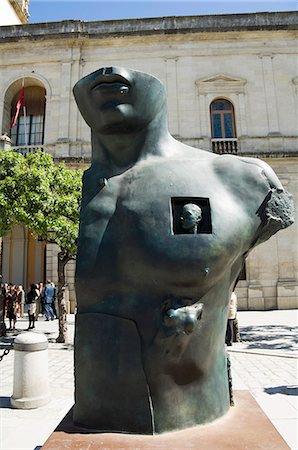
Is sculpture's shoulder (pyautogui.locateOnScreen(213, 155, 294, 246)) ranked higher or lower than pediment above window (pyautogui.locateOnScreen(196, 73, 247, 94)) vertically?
lower

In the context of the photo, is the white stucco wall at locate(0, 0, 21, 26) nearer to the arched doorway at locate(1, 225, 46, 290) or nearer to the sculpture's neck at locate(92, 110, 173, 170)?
the arched doorway at locate(1, 225, 46, 290)

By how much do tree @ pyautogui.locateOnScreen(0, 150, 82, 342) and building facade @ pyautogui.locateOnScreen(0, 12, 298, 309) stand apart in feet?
24.8

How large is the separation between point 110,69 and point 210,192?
1006 mm

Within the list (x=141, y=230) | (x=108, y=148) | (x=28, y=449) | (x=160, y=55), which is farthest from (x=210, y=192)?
(x=160, y=55)

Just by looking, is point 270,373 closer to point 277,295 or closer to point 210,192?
point 210,192

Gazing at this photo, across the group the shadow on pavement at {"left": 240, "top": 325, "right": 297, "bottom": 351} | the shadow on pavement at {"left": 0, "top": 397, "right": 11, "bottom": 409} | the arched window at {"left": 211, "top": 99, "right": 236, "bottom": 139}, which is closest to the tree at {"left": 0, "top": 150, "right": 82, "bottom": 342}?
the shadow on pavement at {"left": 0, "top": 397, "right": 11, "bottom": 409}

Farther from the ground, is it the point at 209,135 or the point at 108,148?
the point at 209,135

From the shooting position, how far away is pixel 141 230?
86.4 inches

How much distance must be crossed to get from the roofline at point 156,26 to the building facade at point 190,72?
0.17 feet

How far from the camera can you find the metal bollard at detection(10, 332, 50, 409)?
5035 millimetres

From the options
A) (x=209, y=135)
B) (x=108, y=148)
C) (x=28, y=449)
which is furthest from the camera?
(x=209, y=135)

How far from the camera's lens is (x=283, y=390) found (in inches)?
218

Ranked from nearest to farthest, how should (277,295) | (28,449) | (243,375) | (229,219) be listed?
1. (229,219)
2. (28,449)
3. (243,375)
4. (277,295)

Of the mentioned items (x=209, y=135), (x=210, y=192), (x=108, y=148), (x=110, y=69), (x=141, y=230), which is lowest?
(x=141, y=230)
